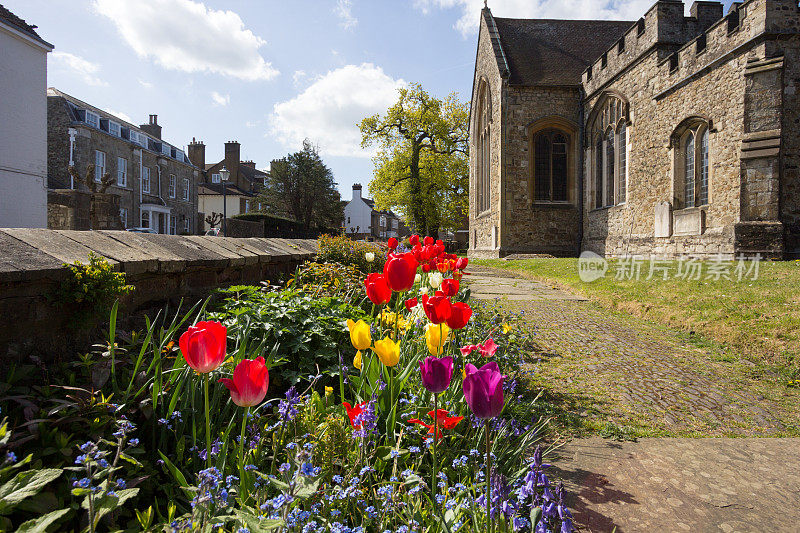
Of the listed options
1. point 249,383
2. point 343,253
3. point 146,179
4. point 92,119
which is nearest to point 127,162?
point 146,179

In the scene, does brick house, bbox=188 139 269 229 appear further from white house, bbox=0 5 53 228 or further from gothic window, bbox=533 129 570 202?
gothic window, bbox=533 129 570 202

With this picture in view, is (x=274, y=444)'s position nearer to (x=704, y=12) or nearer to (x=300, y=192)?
(x=704, y=12)

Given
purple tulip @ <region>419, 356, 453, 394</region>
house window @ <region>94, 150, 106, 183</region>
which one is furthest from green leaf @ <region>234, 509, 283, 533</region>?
house window @ <region>94, 150, 106, 183</region>

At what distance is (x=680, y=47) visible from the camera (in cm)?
1512

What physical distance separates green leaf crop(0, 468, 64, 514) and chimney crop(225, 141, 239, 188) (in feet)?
178

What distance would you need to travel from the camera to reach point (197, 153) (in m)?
47.3

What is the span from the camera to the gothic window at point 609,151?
17.9 meters

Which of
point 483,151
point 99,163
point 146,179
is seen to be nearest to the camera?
point 483,151

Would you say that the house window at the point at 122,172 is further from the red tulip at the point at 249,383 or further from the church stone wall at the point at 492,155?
the red tulip at the point at 249,383

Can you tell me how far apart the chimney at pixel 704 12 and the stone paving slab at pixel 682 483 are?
18.0 meters

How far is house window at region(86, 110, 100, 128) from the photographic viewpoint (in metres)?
28.8

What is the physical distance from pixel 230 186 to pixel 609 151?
4271cm

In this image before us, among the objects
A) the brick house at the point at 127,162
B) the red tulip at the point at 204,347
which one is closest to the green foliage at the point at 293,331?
the red tulip at the point at 204,347

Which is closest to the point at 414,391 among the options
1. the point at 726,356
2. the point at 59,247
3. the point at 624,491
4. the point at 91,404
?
the point at 624,491
